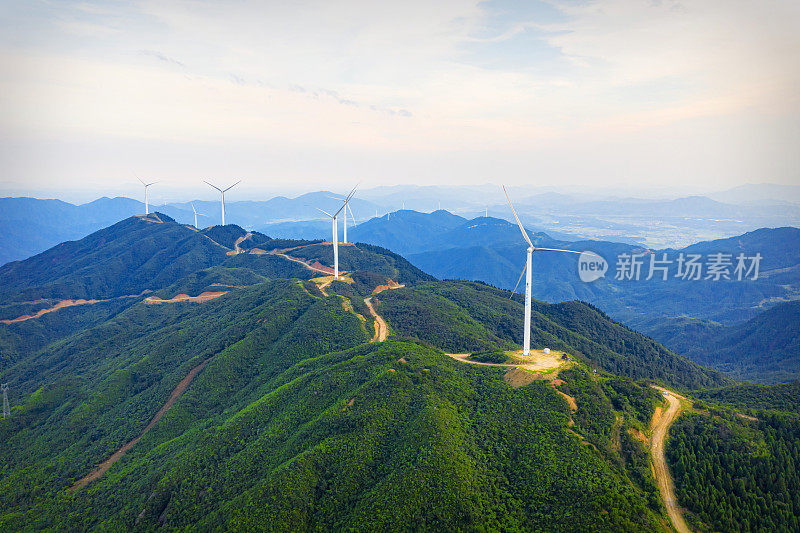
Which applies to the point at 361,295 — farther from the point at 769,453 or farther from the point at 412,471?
the point at 769,453

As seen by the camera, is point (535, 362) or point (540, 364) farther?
point (535, 362)

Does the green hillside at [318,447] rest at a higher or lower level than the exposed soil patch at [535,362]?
lower

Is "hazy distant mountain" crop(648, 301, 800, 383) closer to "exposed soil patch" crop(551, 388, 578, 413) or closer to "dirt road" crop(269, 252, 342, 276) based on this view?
"exposed soil patch" crop(551, 388, 578, 413)

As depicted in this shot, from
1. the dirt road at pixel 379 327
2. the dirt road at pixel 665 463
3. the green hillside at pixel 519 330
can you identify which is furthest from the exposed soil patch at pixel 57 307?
the dirt road at pixel 665 463

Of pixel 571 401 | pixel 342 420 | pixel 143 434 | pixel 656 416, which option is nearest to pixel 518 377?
pixel 571 401

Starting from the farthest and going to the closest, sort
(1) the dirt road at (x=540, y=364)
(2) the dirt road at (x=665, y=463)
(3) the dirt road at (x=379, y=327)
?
(3) the dirt road at (x=379, y=327), (1) the dirt road at (x=540, y=364), (2) the dirt road at (x=665, y=463)

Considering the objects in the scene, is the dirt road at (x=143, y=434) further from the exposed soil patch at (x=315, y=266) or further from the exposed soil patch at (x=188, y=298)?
the exposed soil patch at (x=315, y=266)

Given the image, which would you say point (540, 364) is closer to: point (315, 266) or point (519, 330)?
point (519, 330)
